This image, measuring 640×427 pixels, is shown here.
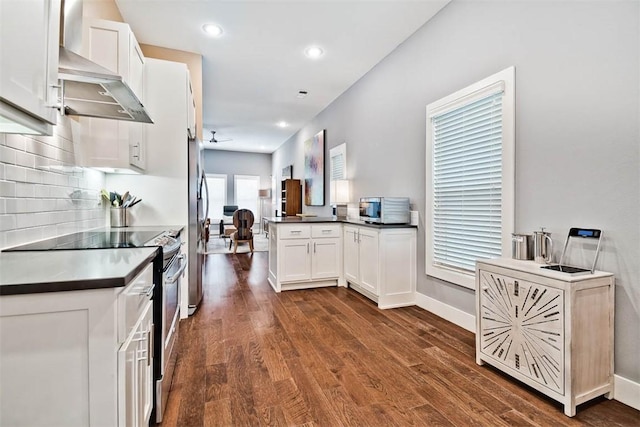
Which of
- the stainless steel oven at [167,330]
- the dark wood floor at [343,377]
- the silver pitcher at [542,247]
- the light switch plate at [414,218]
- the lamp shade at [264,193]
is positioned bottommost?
the dark wood floor at [343,377]

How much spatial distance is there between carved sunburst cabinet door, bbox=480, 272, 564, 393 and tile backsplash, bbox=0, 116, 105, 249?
8.86ft

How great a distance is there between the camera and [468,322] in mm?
2654

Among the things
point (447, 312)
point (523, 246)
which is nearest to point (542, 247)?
point (523, 246)

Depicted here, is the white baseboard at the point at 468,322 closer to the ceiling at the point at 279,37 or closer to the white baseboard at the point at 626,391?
the white baseboard at the point at 626,391

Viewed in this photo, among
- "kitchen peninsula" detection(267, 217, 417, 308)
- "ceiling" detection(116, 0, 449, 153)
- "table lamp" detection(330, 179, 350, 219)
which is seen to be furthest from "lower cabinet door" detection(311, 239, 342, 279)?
"ceiling" detection(116, 0, 449, 153)

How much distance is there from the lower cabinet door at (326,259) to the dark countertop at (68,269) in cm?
270

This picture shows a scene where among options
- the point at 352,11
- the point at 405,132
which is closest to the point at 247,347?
the point at 405,132

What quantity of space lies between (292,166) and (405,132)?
4.86 meters

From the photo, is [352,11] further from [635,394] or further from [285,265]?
[635,394]

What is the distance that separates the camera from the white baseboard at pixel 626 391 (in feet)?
5.33

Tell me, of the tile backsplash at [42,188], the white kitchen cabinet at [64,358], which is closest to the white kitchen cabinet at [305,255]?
the tile backsplash at [42,188]

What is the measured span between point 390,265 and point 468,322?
2.95 ft

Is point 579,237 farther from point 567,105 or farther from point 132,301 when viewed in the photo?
point 132,301

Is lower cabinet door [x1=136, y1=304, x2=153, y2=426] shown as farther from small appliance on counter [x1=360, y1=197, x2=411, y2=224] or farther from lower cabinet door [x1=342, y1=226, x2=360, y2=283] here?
lower cabinet door [x1=342, y1=226, x2=360, y2=283]
